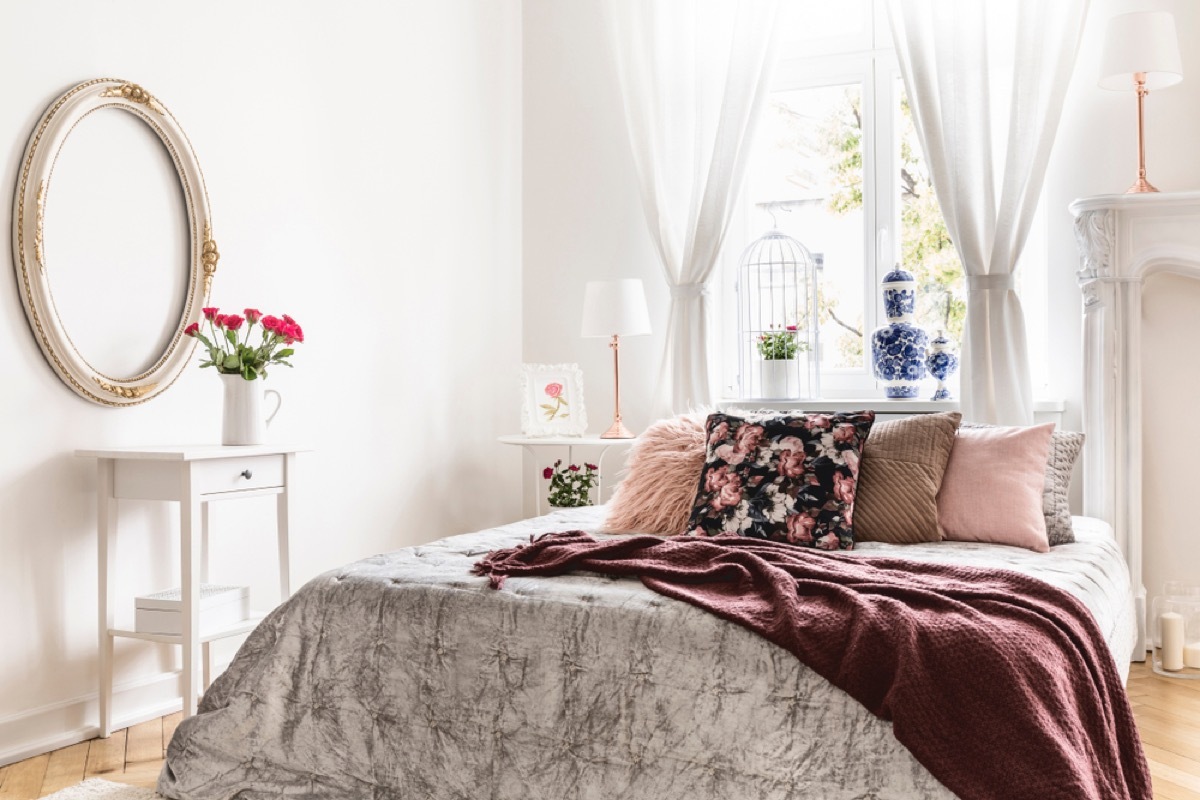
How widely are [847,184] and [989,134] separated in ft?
2.07

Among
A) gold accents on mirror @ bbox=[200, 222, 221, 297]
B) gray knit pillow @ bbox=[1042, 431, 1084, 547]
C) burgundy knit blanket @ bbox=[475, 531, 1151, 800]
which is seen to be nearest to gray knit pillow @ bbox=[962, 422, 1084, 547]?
gray knit pillow @ bbox=[1042, 431, 1084, 547]

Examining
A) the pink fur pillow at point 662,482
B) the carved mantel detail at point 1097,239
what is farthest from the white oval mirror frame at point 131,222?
the carved mantel detail at point 1097,239

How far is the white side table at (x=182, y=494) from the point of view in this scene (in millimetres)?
2676

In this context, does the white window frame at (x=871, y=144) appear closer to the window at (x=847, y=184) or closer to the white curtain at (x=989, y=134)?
the window at (x=847, y=184)

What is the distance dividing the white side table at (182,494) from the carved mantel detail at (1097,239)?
255 centimetres

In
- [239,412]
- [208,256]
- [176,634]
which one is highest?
[208,256]

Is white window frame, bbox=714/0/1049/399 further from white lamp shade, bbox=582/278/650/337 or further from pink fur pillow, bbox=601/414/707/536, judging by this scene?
pink fur pillow, bbox=601/414/707/536

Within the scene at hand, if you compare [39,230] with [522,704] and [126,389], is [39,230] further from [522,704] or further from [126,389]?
[522,704]

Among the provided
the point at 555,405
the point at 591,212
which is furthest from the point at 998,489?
the point at 591,212

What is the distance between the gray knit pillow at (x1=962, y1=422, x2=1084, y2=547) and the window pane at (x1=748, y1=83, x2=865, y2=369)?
129cm

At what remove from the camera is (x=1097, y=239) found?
134 inches

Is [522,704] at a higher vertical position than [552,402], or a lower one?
lower

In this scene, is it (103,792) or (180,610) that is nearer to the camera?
(103,792)

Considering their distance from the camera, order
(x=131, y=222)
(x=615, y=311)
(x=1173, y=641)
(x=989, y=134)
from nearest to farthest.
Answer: (x=131, y=222) < (x=1173, y=641) < (x=989, y=134) < (x=615, y=311)
